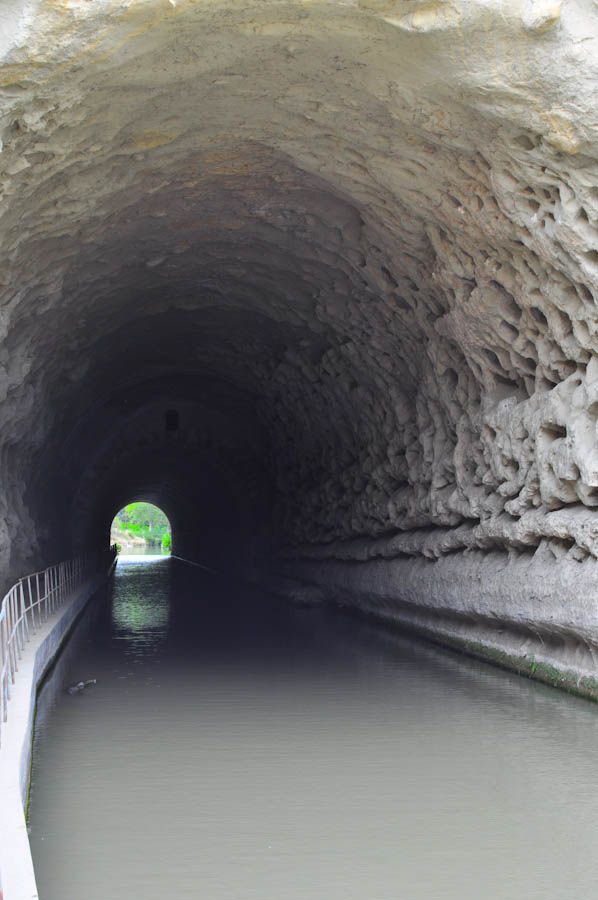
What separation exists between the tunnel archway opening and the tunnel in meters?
53.4

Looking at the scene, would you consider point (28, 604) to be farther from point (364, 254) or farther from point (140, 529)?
point (140, 529)

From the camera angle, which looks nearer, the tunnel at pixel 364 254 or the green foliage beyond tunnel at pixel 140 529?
the tunnel at pixel 364 254

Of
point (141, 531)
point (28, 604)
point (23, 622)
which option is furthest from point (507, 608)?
point (141, 531)

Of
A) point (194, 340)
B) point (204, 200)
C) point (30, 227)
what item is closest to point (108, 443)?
point (194, 340)

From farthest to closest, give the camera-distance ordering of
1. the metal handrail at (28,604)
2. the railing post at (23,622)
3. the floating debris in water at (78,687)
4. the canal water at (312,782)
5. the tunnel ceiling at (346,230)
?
the floating debris in water at (78,687)
the railing post at (23,622)
the tunnel ceiling at (346,230)
the metal handrail at (28,604)
the canal water at (312,782)

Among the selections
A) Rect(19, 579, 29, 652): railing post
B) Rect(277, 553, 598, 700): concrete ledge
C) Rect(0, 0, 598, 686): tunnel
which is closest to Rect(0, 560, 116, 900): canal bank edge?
Rect(19, 579, 29, 652): railing post

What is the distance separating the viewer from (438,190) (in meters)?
10.3

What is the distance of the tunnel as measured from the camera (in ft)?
26.2

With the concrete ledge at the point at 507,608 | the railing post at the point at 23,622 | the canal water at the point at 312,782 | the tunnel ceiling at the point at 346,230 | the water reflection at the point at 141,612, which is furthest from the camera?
the water reflection at the point at 141,612

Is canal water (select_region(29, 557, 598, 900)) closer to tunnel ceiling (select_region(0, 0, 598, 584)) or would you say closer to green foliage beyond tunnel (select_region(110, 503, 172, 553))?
tunnel ceiling (select_region(0, 0, 598, 584))

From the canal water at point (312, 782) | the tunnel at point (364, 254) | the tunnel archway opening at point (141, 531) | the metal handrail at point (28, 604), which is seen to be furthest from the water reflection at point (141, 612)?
the tunnel archway opening at point (141, 531)

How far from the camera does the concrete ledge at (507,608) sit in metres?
9.85

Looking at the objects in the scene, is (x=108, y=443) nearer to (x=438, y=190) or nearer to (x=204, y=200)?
(x=204, y=200)

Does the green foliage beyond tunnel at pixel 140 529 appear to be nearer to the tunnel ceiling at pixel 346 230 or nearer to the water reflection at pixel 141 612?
the water reflection at pixel 141 612
